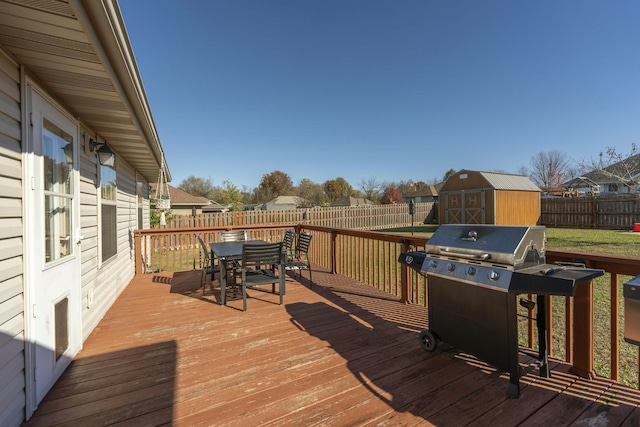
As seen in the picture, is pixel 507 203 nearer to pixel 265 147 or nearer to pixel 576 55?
pixel 576 55

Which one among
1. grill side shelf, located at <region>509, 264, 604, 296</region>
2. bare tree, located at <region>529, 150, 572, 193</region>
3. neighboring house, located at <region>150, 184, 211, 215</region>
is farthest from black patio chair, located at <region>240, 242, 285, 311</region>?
bare tree, located at <region>529, 150, 572, 193</region>

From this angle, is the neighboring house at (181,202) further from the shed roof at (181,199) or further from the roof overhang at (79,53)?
the roof overhang at (79,53)

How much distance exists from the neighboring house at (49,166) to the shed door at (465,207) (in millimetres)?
16973


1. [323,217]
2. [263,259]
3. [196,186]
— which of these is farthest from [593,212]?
[196,186]

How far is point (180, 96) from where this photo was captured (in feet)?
40.3

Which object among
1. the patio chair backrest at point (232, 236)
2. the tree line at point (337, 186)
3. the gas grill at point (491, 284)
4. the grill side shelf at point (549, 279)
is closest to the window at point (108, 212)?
the patio chair backrest at point (232, 236)

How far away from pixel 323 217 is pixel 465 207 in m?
9.00

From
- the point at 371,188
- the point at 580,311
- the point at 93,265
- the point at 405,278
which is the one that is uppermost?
the point at 371,188

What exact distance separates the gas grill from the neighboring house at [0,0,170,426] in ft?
8.11

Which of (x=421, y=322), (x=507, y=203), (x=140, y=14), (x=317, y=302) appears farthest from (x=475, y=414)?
(x=507, y=203)

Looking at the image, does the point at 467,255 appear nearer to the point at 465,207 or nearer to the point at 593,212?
the point at 465,207

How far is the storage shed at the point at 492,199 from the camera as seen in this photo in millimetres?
15047

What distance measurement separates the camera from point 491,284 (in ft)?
5.71

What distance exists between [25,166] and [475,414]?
123 inches
